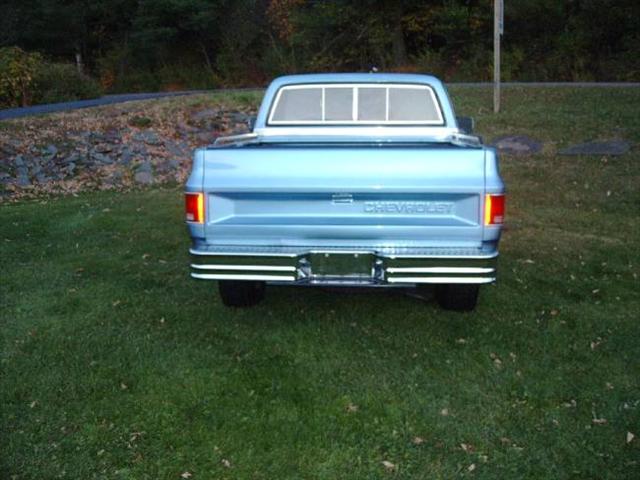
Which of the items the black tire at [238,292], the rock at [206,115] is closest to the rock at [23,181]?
the rock at [206,115]

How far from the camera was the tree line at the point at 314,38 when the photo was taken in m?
24.8

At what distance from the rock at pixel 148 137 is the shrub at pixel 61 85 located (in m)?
5.71

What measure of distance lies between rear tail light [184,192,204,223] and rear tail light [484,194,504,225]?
5.88 ft

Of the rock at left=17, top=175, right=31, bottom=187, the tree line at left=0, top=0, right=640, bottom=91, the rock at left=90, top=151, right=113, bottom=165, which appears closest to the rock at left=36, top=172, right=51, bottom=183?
the rock at left=17, top=175, right=31, bottom=187

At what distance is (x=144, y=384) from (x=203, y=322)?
1.13m

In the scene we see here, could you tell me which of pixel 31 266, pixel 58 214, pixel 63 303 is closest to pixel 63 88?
pixel 58 214

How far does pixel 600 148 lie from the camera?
1259 cm

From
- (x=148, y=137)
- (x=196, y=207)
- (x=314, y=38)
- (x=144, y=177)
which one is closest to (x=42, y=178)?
(x=144, y=177)

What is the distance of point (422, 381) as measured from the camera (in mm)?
4586

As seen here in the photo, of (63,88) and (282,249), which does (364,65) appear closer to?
(63,88)

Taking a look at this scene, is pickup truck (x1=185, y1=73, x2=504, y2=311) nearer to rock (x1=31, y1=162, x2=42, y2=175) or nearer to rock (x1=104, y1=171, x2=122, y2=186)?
rock (x1=104, y1=171, x2=122, y2=186)

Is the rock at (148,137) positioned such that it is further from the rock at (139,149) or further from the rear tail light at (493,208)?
the rear tail light at (493,208)

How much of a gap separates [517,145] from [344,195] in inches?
366

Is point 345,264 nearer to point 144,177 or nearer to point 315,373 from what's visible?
point 315,373
